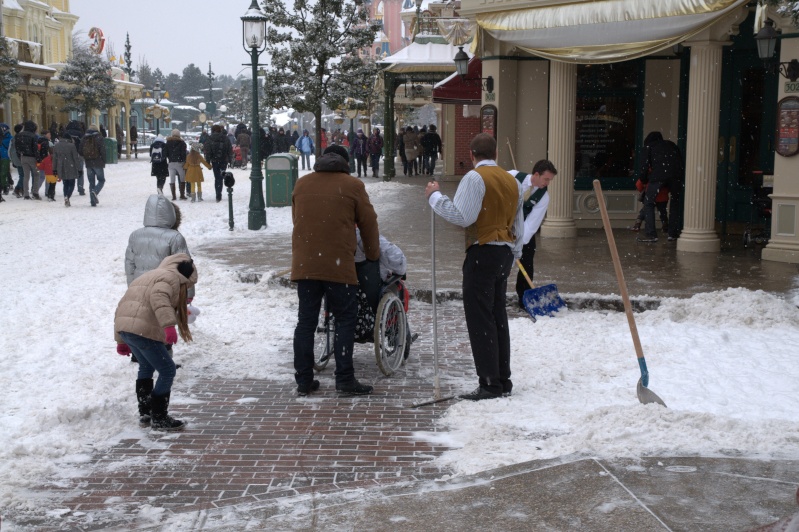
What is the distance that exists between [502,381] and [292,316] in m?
3.53

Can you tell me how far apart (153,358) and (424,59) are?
2319 centimetres

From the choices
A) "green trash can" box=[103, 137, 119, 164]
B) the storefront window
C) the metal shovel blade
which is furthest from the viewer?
"green trash can" box=[103, 137, 119, 164]

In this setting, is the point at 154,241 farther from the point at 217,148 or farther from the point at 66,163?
the point at 217,148

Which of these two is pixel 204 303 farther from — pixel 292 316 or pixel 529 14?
pixel 529 14

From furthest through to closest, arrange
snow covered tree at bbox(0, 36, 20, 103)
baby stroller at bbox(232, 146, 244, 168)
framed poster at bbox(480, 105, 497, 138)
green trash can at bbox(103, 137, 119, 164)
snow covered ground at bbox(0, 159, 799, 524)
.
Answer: green trash can at bbox(103, 137, 119, 164), baby stroller at bbox(232, 146, 244, 168), snow covered tree at bbox(0, 36, 20, 103), framed poster at bbox(480, 105, 497, 138), snow covered ground at bbox(0, 159, 799, 524)

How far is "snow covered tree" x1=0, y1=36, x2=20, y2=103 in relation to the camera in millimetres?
31438

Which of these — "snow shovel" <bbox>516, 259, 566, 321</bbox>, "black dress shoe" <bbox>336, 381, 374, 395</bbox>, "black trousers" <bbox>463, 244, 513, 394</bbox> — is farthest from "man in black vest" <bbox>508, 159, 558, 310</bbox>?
"black dress shoe" <bbox>336, 381, 374, 395</bbox>

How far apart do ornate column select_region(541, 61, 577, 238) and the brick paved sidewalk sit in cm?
817

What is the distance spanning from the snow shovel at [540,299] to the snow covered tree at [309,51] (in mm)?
17273

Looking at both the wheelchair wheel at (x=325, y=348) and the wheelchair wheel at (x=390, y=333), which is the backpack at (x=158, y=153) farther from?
the wheelchair wheel at (x=390, y=333)

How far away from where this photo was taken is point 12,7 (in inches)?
1892

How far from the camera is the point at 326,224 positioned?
6922 mm

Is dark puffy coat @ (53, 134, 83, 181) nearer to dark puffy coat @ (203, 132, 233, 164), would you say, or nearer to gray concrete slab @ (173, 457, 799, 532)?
dark puffy coat @ (203, 132, 233, 164)

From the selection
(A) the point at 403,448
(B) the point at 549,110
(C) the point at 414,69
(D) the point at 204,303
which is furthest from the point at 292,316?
(C) the point at 414,69
